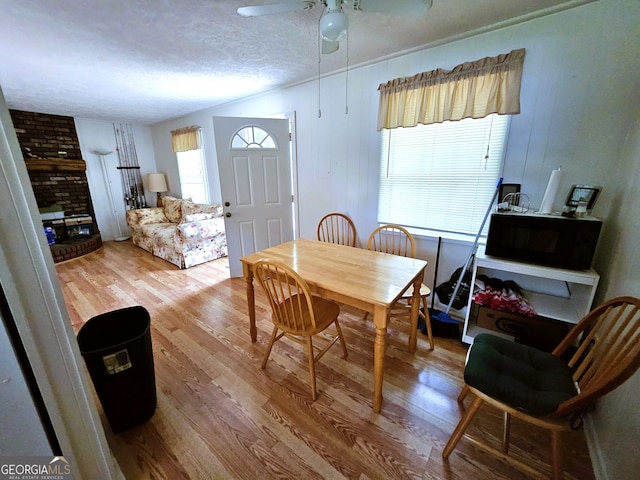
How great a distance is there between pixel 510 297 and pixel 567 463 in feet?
2.96

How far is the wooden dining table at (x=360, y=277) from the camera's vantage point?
4.32 ft

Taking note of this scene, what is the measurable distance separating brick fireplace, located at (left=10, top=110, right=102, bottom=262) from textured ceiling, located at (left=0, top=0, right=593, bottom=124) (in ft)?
4.53

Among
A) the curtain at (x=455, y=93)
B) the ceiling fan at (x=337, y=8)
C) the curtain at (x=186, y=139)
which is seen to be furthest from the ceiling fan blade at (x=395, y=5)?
the curtain at (x=186, y=139)

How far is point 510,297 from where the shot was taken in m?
1.77

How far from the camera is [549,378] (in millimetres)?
1079

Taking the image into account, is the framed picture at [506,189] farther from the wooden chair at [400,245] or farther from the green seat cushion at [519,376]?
the green seat cushion at [519,376]

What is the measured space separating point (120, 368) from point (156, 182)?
16.6 ft

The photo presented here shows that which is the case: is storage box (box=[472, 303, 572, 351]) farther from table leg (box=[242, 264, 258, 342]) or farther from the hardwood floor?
table leg (box=[242, 264, 258, 342])

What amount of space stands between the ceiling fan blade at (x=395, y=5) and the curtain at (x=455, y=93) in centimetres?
88

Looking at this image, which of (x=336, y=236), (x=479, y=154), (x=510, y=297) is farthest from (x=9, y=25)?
(x=510, y=297)

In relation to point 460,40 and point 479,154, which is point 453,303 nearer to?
point 479,154

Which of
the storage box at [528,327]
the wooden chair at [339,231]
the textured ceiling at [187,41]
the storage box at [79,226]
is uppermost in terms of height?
the textured ceiling at [187,41]

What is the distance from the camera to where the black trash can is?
1206mm

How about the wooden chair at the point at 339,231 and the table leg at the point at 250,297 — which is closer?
the table leg at the point at 250,297
